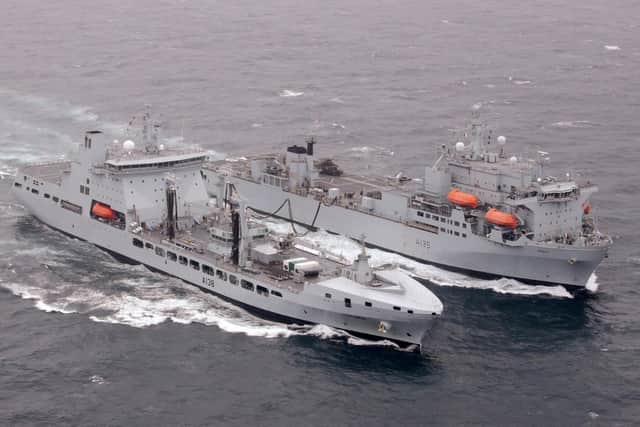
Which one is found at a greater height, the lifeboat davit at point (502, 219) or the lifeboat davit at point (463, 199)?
the lifeboat davit at point (463, 199)

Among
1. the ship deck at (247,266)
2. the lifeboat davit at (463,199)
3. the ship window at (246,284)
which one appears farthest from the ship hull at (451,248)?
the ship window at (246,284)

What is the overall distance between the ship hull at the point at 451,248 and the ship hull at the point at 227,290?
7.77 m

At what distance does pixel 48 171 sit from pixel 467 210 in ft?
113

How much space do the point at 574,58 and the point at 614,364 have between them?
7975 cm

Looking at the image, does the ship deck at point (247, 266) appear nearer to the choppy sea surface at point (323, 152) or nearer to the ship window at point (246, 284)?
the ship window at point (246, 284)

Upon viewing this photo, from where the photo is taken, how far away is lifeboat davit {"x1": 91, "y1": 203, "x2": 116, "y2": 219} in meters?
66.6

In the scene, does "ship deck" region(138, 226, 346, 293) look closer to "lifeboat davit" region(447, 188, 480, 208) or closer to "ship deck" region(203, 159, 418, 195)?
"lifeboat davit" region(447, 188, 480, 208)

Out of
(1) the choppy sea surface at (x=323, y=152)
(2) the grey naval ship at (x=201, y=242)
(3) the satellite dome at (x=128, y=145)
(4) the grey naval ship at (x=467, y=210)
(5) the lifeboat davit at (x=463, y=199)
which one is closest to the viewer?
(1) the choppy sea surface at (x=323, y=152)

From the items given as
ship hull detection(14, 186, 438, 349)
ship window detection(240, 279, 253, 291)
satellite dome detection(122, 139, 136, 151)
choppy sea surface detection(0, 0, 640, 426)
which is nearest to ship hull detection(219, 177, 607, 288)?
choppy sea surface detection(0, 0, 640, 426)

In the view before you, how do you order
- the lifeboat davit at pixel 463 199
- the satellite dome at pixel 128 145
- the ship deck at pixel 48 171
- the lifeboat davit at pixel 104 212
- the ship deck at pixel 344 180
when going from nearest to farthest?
the lifeboat davit at pixel 463 199 < the lifeboat davit at pixel 104 212 < the satellite dome at pixel 128 145 < the ship deck at pixel 344 180 < the ship deck at pixel 48 171

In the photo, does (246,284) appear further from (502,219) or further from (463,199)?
(502,219)

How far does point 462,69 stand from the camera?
379ft

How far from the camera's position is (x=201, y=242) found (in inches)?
2450

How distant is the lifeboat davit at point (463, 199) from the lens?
64.8 m
